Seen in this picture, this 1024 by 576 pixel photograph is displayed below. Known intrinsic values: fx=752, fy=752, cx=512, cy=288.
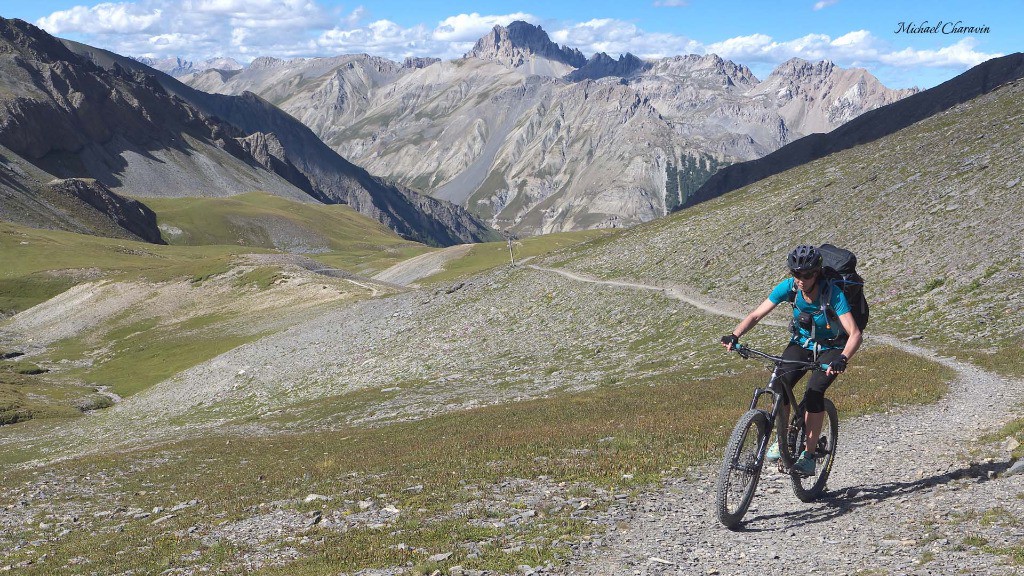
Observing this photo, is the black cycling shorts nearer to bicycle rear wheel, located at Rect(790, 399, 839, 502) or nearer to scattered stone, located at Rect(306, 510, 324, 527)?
bicycle rear wheel, located at Rect(790, 399, 839, 502)

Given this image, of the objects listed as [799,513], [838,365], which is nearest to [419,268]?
[799,513]

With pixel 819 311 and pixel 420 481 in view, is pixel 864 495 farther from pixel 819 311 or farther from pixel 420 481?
pixel 420 481

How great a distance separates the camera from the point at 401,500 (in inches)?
682

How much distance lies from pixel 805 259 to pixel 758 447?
3436 millimetres

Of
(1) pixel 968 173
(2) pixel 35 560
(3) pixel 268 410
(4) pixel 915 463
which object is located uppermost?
(1) pixel 968 173

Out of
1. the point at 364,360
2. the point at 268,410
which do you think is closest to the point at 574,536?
the point at 268,410

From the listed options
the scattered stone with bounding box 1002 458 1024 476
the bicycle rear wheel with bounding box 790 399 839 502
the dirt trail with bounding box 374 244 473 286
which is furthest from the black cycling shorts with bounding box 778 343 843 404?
the dirt trail with bounding box 374 244 473 286

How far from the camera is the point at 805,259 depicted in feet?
42.3

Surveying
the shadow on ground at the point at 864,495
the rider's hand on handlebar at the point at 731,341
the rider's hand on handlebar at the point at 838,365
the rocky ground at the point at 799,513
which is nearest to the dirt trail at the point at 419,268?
the rocky ground at the point at 799,513

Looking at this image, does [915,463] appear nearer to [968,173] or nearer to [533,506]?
[533,506]

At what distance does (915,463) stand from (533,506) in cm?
823

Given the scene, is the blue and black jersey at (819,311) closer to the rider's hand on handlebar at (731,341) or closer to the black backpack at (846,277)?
the black backpack at (846,277)

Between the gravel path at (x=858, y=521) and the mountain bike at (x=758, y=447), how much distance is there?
47cm

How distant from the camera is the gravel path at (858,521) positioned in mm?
11195
